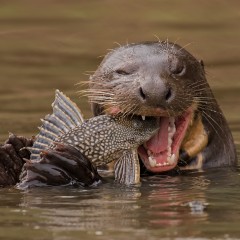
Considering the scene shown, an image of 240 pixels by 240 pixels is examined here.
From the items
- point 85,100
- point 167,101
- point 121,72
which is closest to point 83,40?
point 85,100

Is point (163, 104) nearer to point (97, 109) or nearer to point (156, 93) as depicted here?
point (156, 93)

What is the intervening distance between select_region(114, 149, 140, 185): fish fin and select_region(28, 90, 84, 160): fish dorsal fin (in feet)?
1.06

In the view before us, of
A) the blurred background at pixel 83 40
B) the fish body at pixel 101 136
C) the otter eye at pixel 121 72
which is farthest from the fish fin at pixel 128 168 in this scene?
the blurred background at pixel 83 40

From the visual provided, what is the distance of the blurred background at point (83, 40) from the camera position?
12258mm

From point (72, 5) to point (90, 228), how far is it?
950 centimetres

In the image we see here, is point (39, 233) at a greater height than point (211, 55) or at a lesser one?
lesser

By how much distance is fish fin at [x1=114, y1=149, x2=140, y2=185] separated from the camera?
822cm

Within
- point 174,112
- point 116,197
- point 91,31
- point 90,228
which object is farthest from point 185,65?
point 91,31

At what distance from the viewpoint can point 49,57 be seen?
1423 cm

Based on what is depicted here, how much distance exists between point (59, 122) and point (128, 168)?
1.54ft

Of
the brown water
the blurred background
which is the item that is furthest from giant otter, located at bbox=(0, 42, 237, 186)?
the blurred background

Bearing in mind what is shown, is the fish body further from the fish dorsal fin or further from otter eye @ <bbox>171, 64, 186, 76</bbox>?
otter eye @ <bbox>171, 64, 186, 76</bbox>

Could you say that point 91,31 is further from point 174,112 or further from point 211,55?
point 174,112

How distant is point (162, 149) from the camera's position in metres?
8.54
